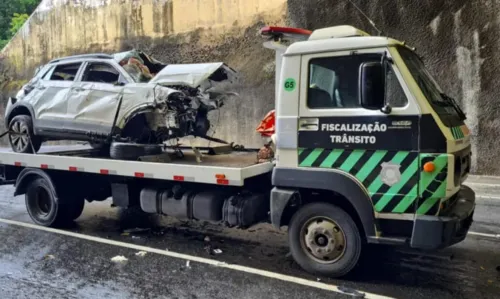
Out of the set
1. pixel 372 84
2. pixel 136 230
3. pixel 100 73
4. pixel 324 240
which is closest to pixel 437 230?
pixel 324 240

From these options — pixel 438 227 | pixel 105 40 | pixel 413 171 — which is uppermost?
pixel 105 40

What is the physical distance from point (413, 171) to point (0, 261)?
4.92m

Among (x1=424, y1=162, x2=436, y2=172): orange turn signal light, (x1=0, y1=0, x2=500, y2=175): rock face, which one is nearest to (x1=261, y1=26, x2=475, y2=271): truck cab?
(x1=424, y1=162, x2=436, y2=172): orange turn signal light

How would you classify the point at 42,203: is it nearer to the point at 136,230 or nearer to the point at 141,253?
the point at 136,230

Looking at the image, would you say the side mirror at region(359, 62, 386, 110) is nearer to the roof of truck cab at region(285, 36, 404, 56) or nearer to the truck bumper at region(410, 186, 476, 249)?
the roof of truck cab at region(285, 36, 404, 56)

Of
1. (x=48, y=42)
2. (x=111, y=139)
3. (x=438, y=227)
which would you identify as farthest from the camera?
(x=48, y=42)

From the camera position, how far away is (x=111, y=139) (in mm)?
6738

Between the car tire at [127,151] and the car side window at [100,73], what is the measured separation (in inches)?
53.9

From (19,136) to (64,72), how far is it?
1.35m

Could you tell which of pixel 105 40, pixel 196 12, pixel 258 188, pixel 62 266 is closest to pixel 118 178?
pixel 62 266

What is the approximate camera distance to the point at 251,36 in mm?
14477

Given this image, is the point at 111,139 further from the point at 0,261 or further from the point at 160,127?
the point at 0,261

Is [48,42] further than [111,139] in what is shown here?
Yes

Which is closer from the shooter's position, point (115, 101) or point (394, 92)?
point (394, 92)
